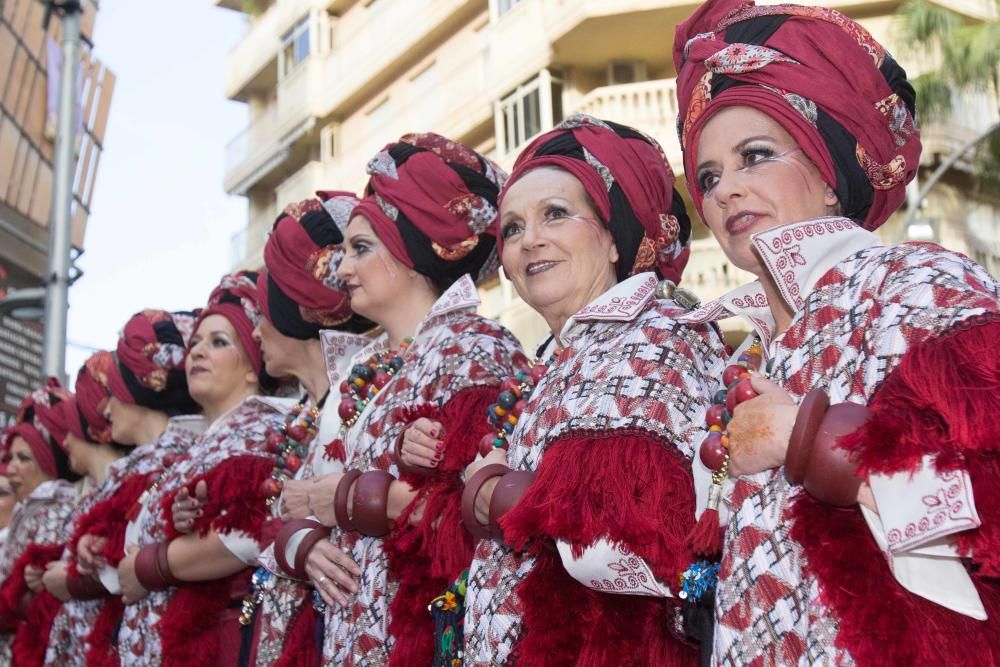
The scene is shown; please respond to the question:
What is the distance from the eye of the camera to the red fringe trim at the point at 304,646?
3.78 m

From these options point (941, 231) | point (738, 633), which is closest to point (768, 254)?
point (738, 633)

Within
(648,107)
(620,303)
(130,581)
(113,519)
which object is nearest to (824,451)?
(620,303)

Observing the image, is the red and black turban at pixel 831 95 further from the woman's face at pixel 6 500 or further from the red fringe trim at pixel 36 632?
the woman's face at pixel 6 500

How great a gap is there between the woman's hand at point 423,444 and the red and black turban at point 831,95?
1.13 meters

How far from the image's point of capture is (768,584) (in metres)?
2.19

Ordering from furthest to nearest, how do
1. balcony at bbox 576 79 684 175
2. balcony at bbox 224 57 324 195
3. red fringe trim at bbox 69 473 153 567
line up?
balcony at bbox 224 57 324 195, balcony at bbox 576 79 684 175, red fringe trim at bbox 69 473 153 567

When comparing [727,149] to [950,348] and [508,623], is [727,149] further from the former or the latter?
[508,623]

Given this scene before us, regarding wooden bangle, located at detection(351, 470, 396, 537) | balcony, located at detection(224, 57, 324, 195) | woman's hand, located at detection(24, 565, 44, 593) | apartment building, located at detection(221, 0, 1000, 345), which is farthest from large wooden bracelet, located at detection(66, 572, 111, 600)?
balcony, located at detection(224, 57, 324, 195)

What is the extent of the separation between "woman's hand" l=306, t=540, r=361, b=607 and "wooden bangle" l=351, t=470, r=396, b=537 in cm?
20

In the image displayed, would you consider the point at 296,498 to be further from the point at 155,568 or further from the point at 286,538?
the point at 155,568

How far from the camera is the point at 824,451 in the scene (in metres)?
2.01

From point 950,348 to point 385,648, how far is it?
1.98 m

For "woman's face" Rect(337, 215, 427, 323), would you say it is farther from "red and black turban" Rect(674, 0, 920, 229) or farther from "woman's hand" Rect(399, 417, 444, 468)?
"red and black turban" Rect(674, 0, 920, 229)

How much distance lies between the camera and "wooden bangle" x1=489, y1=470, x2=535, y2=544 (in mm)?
2725
